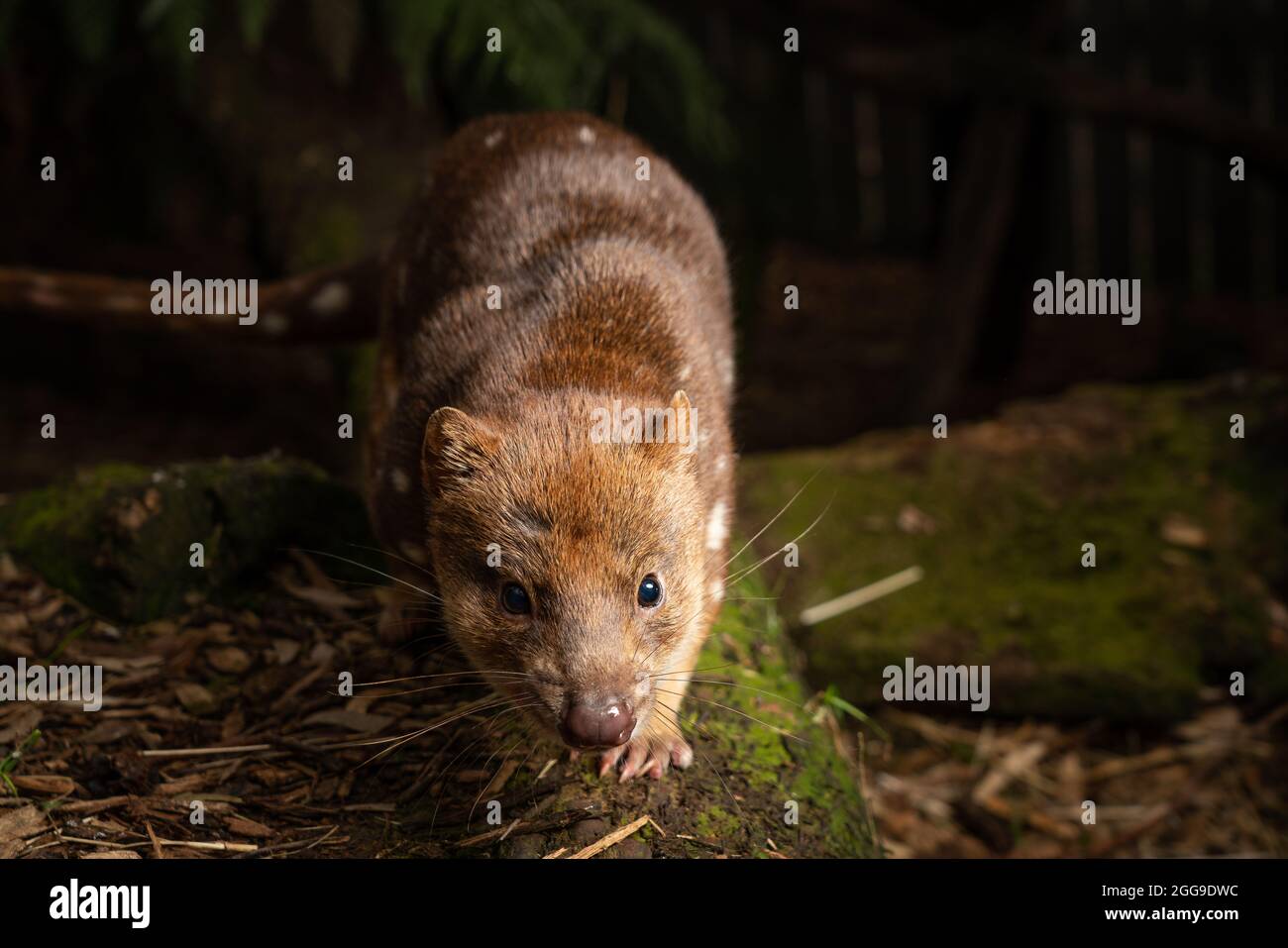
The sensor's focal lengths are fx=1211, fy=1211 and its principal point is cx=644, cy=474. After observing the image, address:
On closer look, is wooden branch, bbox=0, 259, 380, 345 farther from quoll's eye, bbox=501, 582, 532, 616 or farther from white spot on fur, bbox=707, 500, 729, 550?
quoll's eye, bbox=501, 582, 532, 616

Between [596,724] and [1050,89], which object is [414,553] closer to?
[596,724]

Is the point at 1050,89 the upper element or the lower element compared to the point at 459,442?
upper

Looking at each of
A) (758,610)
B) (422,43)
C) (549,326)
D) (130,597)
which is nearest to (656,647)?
(549,326)

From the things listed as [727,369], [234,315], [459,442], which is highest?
[234,315]

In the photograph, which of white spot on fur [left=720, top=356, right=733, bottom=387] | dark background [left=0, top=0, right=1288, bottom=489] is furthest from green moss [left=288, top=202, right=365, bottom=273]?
white spot on fur [left=720, top=356, right=733, bottom=387]

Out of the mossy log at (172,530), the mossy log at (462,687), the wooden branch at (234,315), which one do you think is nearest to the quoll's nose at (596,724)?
the mossy log at (462,687)

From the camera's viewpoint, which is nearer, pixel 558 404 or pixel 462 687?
pixel 558 404

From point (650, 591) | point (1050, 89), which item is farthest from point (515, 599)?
point (1050, 89)

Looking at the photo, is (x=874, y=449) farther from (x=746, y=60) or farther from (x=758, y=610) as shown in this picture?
(x=746, y=60)
